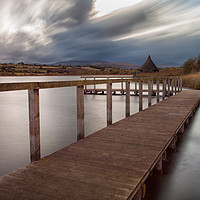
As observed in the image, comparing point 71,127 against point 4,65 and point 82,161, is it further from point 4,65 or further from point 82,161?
point 4,65

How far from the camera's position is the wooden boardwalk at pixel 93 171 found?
2365mm

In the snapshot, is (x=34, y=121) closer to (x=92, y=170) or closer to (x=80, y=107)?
(x=92, y=170)

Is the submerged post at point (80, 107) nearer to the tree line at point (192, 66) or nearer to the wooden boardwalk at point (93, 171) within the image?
the wooden boardwalk at point (93, 171)

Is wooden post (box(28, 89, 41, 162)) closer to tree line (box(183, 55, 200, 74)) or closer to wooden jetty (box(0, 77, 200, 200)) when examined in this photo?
wooden jetty (box(0, 77, 200, 200))

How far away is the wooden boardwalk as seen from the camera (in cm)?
237

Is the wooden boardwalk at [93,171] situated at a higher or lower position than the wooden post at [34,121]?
lower

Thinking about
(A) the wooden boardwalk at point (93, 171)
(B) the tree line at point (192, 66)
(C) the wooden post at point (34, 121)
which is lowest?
(A) the wooden boardwalk at point (93, 171)

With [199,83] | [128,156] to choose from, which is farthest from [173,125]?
[199,83]

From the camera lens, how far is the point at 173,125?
582 cm

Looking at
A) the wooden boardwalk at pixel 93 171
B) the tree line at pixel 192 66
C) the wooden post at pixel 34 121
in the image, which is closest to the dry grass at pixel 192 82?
the tree line at pixel 192 66

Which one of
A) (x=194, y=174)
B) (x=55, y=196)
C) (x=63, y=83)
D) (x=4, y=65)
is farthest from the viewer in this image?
(x=4, y=65)

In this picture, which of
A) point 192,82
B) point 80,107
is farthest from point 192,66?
point 80,107

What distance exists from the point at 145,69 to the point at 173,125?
2669 inches

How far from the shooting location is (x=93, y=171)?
2918mm
